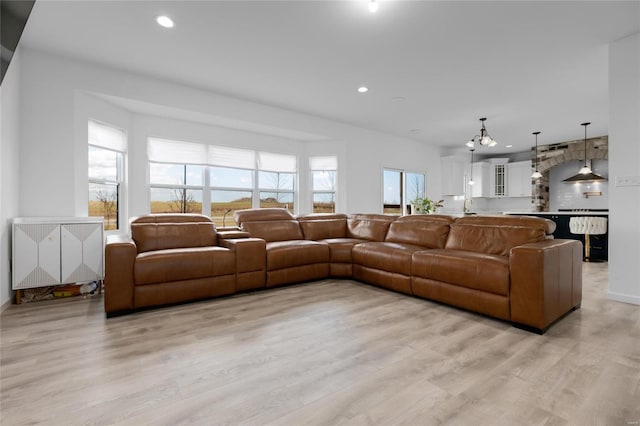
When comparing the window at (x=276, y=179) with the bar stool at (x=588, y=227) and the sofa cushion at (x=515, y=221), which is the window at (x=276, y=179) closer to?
the sofa cushion at (x=515, y=221)

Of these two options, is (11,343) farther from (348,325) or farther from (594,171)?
(594,171)

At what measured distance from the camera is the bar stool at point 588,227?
552 cm

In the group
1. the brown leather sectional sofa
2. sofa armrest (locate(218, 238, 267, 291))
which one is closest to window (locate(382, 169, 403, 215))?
the brown leather sectional sofa

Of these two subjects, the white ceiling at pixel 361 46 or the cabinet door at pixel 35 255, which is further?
the cabinet door at pixel 35 255

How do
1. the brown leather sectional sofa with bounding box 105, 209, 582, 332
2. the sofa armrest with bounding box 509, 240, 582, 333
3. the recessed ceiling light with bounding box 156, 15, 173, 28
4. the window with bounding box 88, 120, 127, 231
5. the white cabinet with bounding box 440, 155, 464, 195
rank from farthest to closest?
1. the white cabinet with bounding box 440, 155, 464, 195
2. the window with bounding box 88, 120, 127, 231
3. the recessed ceiling light with bounding box 156, 15, 173, 28
4. the brown leather sectional sofa with bounding box 105, 209, 582, 332
5. the sofa armrest with bounding box 509, 240, 582, 333

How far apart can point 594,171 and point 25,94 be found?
1152cm

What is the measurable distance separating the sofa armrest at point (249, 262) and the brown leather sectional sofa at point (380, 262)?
1 cm

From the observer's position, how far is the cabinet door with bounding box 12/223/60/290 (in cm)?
316

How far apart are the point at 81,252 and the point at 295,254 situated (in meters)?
2.47

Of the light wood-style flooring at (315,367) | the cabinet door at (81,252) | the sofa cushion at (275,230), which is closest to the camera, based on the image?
the light wood-style flooring at (315,367)

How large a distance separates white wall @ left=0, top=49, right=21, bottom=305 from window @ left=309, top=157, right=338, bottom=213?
15.2 ft

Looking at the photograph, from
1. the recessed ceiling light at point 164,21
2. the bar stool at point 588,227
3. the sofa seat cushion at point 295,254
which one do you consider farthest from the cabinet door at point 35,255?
the bar stool at point 588,227

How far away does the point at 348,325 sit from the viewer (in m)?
2.62

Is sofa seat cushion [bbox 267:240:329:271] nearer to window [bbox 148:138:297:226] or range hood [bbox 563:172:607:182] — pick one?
window [bbox 148:138:297:226]
